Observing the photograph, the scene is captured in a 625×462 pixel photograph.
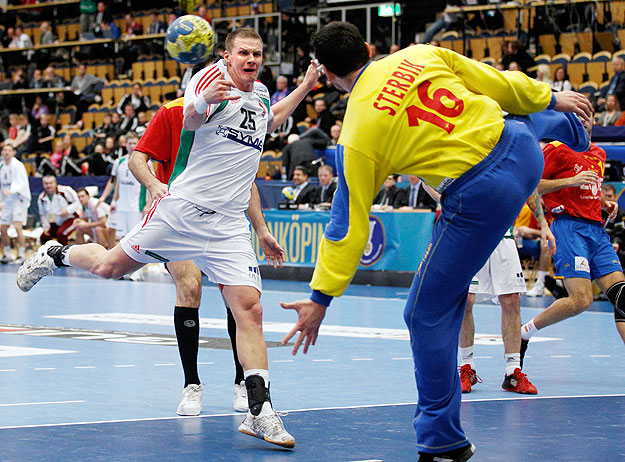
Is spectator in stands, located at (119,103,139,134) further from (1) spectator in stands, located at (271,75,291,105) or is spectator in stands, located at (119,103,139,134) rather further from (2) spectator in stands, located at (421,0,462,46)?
(2) spectator in stands, located at (421,0,462,46)

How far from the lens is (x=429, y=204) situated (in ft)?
52.9

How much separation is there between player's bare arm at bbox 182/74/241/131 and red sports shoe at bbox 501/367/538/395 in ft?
9.23

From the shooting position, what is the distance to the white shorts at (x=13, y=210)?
21094 mm

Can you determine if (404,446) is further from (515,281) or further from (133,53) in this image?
(133,53)

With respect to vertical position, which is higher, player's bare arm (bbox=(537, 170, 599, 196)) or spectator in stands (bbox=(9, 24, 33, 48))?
Answer: spectator in stands (bbox=(9, 24, 33, 48))

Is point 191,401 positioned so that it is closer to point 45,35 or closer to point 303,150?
point 303,150

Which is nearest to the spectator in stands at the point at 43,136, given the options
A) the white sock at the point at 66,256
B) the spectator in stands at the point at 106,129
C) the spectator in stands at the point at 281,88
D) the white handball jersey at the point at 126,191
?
the spectator in stands at the point at 106,129

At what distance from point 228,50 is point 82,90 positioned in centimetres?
2528

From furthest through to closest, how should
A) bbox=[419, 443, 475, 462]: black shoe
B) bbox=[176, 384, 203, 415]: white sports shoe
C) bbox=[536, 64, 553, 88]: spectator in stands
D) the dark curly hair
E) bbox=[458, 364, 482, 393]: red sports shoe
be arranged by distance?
bbox=[536, 64, 553, 88]: spectator in stands
bbox=[458, 364, 482, 393]: red sports shoe
bbox=[176, 384, 203, 415]: white sports shoe
bbox=[419, 443, 475, 462]: black shoe
the dark curly hair

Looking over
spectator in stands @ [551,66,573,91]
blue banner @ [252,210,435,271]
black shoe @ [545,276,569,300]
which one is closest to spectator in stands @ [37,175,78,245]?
blue banner @ [252,210,435,271]

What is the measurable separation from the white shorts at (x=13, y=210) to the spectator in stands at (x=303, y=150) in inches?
213

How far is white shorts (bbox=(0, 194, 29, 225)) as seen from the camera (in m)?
21.1

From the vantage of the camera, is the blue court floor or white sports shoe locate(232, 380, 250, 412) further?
white sports shoe locate(232, 380, 250, 412)

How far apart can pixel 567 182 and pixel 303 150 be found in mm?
12511
